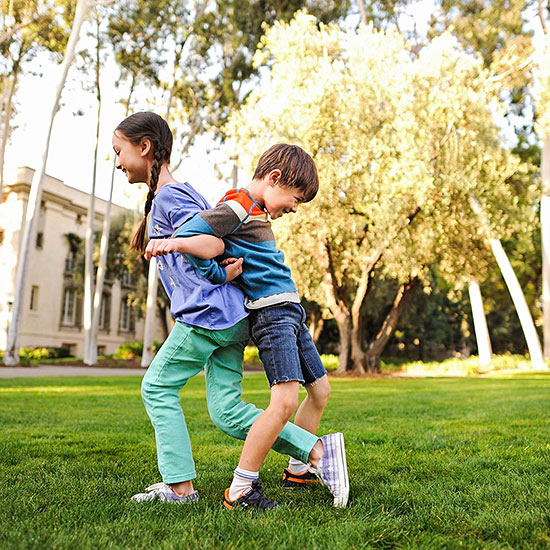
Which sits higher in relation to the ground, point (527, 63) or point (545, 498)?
point (527, 63)

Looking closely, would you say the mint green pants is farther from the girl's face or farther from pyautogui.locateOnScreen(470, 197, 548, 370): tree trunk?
pyautogui.locateOnScreen(470, 197, 548, 370): tree trunk

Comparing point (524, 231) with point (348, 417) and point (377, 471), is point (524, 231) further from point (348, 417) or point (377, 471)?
point (377, 471)

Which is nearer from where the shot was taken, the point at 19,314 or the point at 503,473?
the point at 503,473

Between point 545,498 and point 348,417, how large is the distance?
420 centimetres

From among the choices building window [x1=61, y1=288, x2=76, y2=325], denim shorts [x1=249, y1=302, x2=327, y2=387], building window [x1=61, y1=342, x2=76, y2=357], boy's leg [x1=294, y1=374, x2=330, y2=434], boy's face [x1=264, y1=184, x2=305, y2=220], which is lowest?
boy's leg [x1=294, y1=374, x2=330, y2=434]

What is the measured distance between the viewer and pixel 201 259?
254 cm

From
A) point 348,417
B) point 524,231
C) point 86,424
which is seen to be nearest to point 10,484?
point 86,424

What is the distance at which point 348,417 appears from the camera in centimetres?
675

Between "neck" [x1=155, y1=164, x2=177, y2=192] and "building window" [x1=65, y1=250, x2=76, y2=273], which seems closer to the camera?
"neck" [x1=155, y1=164, x2=177, y2=192]

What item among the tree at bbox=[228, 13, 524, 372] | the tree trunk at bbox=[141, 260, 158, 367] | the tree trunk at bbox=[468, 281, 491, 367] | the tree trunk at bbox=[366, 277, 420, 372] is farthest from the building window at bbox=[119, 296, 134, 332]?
the tree at bbox=[228, 13, 524, 372]

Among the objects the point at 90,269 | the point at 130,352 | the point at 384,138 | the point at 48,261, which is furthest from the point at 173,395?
the point at 48,261

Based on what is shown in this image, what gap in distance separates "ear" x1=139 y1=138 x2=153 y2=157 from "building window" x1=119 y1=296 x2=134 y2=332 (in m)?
38.8

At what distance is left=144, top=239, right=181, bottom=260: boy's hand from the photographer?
2.42 m

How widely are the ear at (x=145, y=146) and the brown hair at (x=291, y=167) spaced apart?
56 centimetres
